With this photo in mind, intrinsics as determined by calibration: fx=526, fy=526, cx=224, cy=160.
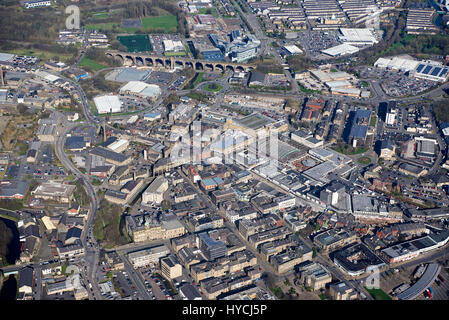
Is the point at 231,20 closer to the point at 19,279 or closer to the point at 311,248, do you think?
the point at 311,248

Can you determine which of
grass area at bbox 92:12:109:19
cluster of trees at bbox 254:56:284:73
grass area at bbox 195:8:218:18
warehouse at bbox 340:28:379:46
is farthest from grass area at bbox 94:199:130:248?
grass area at bbox 195:8:218:18

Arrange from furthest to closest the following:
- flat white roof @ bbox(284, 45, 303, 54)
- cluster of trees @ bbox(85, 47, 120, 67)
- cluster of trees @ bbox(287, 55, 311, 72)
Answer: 1. flat white roof @ bbox(284, 45, 303, 54)
2. cluster of trees @ bbox(85, 47, 120, 67)
3. cluster of trees @ bbox(287, 55, 311, 72)

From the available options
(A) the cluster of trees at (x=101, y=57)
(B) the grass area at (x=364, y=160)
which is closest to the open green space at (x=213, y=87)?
(A) the cluster of trees at (x=101, y=57)

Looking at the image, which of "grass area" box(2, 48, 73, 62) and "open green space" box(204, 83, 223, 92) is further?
"grass area" box(2, 48, 73, 62)

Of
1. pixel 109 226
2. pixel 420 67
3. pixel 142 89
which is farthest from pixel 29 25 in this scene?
pixel 420 67

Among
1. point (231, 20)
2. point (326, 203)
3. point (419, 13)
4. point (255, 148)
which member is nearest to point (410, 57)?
point (419, 13)

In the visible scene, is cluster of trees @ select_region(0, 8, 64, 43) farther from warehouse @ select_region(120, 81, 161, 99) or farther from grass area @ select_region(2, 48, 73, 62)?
warehouse @ select_region(120, 81, 161, 99)

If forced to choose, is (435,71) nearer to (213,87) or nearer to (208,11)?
(213,87)

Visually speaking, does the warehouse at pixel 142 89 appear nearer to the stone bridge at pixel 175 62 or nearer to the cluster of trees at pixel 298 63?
the stone bridge at pixel 175 62
